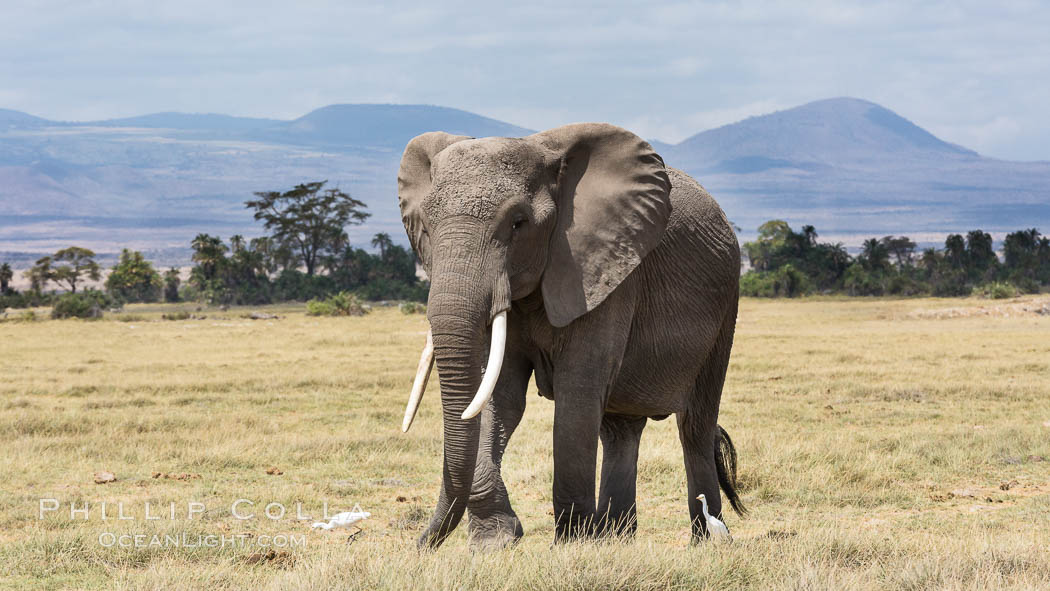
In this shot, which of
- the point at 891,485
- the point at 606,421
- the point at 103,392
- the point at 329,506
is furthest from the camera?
the point at 103,392

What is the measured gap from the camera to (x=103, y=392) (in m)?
18.1

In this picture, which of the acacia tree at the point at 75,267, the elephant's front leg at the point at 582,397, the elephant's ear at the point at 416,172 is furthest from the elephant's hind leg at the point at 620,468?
the acacia tree at the point at 75,267

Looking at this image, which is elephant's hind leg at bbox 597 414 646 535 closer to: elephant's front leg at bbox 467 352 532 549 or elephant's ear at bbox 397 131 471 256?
elephant's front leg at bbox 467 352 532 549

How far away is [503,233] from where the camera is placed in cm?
598

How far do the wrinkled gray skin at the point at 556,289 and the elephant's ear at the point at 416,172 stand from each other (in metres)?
0.01

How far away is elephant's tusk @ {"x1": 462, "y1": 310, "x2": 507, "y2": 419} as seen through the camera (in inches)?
221

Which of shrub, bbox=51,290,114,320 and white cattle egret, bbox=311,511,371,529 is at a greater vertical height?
white cattle egret, bbox=311,511,371,529

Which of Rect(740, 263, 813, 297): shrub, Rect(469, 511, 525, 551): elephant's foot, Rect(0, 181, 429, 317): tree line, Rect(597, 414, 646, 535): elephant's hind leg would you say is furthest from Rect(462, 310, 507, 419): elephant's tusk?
Rect(740, 263, 813, 297): shrub

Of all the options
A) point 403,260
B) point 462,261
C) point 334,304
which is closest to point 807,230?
point 403,260

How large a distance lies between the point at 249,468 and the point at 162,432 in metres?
2.65

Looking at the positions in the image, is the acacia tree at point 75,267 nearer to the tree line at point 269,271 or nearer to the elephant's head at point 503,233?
the tree line at point 269,271

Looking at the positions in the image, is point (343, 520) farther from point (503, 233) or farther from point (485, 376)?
point (503, 233)

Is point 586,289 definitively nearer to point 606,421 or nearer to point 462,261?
point 462,261

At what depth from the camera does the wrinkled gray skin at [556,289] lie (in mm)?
5910
